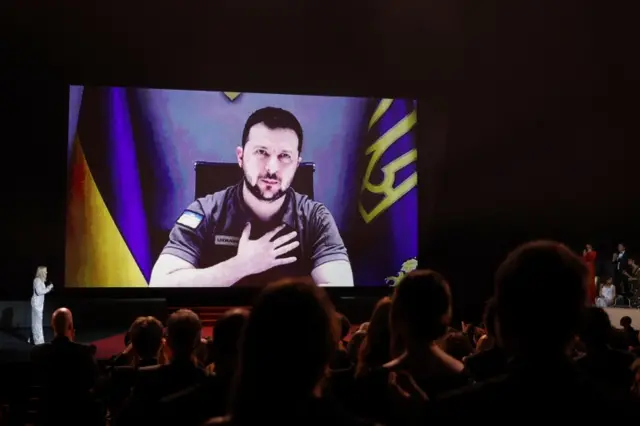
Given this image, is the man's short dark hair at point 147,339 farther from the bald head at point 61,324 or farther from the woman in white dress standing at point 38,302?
the woman in white dress standing at point 38,302

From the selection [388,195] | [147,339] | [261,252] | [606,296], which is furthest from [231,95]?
[147,339]

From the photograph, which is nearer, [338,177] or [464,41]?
[338,177]

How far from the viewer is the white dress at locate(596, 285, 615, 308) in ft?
34.7

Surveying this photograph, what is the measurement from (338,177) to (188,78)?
2.76 meters

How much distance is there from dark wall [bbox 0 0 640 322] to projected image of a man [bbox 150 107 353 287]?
1241 mm

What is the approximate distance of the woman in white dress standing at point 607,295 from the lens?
10.6 meters

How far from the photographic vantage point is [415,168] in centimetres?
1059

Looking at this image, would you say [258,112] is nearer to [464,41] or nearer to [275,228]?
[275,228]

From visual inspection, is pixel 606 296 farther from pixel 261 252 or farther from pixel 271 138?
pixel 271 138

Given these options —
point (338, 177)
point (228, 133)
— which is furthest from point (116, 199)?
point (338, 177)

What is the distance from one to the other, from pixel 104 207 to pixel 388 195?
4.15 meters

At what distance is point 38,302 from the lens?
930 cm

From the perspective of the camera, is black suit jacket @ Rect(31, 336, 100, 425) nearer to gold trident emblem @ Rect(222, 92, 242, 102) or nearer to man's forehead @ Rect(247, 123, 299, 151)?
man's forehead @ Rect(247, 123, 299, 151)

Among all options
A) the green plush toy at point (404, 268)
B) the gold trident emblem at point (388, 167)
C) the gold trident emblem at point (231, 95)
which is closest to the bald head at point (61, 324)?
the gold trident emblem at point (231, 95)
